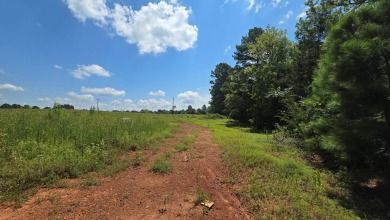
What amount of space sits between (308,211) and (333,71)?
299 cm

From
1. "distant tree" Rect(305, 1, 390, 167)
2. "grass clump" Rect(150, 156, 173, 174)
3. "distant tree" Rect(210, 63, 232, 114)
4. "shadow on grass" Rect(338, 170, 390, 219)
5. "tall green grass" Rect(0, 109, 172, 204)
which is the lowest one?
"shadow on grass" Rect(338, 170, 390, 219)

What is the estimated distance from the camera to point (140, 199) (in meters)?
4.40

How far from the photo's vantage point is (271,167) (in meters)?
6.22

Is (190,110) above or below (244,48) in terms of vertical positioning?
below

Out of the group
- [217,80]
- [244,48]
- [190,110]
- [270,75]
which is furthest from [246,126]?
[190,110]

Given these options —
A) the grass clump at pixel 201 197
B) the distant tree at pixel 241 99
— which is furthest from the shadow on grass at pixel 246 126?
the grass clump at pixel 201 197

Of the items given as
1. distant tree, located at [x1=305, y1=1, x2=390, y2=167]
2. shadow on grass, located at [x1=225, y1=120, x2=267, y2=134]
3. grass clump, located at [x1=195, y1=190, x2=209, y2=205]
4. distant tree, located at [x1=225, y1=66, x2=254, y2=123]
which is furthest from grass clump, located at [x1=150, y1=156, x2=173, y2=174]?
distant tree, located at [x1=225, y1=66, x2=254, y2=123]

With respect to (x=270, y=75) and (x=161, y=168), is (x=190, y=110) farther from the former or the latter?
(x=161, y=168)

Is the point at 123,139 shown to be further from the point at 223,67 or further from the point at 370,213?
the point at 223,67

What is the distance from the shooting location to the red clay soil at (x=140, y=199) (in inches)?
150

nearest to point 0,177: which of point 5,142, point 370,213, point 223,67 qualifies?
point 5,142

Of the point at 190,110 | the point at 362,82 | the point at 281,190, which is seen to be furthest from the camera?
the point at 190,110

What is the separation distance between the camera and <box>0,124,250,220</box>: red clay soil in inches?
150

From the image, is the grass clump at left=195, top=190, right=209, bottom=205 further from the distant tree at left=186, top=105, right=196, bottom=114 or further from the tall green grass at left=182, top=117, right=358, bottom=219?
the distant tree at left=186, top=105, right=196, bottom=114
